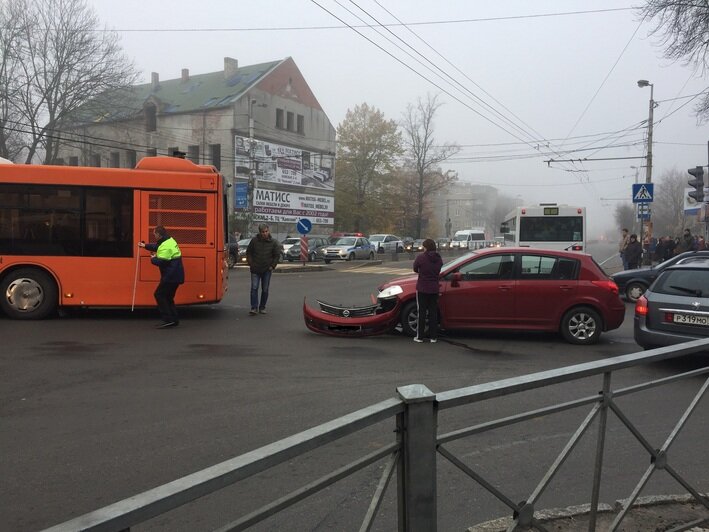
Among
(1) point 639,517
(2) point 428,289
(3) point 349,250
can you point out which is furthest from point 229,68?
(1) point 639,517

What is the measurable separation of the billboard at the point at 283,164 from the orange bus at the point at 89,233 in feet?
114

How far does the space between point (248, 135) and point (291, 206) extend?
6.88m

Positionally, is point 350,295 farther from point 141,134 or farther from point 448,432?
point 141,134

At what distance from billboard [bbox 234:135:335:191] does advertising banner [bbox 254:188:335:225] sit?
4.13 feet

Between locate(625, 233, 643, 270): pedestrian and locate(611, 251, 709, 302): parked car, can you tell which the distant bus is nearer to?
locate(625, 233, 643, 270): pedestrian

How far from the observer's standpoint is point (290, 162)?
50.9 m

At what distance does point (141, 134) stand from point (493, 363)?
164 ft

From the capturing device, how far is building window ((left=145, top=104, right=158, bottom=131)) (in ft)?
170

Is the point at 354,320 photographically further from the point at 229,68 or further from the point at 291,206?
the point at 229,68

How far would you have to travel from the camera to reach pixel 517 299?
9680 millimetres

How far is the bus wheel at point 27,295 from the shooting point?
10758mm

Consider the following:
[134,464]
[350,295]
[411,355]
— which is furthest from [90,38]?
[134,464]

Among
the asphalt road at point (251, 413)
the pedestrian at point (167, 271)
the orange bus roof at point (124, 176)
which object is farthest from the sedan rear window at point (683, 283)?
the orange bus roof at point (124, 176)

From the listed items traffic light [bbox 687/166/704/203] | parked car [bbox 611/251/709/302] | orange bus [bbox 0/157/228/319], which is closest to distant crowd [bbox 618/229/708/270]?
traffic light [bbox 687/166/704/203]
